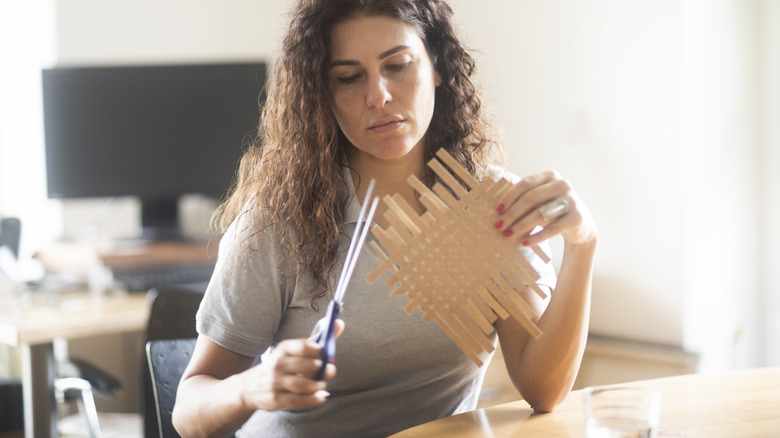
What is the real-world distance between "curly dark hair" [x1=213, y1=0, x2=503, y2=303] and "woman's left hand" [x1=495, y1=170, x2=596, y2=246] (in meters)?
0.37

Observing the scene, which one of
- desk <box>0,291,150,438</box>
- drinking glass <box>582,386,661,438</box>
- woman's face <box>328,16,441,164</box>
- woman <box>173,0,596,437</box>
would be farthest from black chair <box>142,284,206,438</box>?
drinking glass <box>582,386,661,438</box>

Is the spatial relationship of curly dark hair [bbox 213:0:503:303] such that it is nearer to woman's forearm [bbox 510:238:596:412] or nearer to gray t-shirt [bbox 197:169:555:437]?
gray t-shirt [bbox 197:169:555:437]

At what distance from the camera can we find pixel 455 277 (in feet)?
3.69

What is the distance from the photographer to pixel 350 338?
136cm

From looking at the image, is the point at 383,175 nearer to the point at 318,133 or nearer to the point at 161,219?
the point at 318,133

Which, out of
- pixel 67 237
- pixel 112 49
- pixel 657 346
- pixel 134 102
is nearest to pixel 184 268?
pixel 134 102

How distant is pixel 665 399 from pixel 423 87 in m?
0.62

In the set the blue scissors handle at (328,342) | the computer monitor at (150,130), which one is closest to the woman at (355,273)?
the blue scissors handle at (328,342)

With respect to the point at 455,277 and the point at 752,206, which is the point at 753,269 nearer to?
the point at 752,206

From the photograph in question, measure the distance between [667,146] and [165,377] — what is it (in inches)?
66.9

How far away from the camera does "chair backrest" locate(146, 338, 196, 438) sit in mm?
1427

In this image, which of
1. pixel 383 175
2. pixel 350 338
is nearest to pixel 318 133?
pixel 383 175

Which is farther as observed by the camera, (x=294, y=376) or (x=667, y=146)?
(x=667, y=146)

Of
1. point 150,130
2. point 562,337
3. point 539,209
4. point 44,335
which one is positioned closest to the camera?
point 539,209
